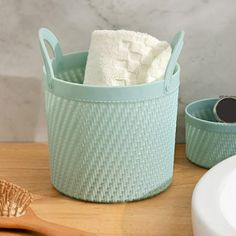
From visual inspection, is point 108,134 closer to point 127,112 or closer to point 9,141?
point 127,112

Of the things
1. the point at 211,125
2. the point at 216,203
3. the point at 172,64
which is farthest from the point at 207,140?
the point at 216,203

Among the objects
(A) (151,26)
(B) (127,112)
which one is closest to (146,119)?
(B) (127,112)

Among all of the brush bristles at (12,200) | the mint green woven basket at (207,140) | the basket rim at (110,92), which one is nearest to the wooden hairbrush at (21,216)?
the brush bristles at (12,200)

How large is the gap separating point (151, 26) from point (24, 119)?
291 millimetres

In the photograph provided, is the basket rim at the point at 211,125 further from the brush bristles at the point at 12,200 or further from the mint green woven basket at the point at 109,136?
the brush bristles at the point at 12,200

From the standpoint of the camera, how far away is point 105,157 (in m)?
0.83

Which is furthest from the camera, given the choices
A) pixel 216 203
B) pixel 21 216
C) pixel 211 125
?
pixel 211 125

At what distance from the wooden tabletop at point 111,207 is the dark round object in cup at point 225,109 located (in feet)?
0.31

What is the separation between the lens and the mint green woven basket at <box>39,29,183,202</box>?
0.81m

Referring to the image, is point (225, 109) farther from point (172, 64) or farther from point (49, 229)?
point (49, 229)

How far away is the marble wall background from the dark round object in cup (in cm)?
9

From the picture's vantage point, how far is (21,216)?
765 millimetres

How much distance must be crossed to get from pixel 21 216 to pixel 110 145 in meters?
0.16

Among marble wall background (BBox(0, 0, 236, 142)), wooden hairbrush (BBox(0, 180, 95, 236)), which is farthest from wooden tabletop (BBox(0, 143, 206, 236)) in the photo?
marble wall background (BBox(0, 0, 236, 142))
